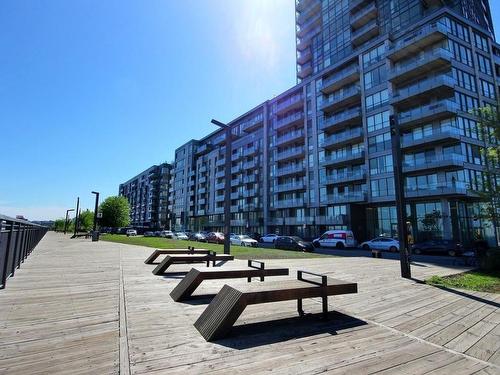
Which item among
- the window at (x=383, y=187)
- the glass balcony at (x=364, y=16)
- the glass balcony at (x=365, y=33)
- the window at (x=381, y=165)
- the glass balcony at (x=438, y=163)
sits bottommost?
the window at (x=383, y=187)

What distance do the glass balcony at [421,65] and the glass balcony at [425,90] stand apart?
62.2 inches

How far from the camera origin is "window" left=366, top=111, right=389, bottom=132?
127 feet

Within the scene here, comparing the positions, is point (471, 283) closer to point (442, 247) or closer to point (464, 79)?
point (442, 247)

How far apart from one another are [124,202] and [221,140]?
28.7 metres

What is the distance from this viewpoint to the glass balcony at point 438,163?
3150cm

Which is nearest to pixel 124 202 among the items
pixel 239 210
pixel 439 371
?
pixel 239 210

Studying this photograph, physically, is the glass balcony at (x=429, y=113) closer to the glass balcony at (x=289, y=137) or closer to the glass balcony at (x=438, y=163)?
the glass balcony at (x=438, y=163)

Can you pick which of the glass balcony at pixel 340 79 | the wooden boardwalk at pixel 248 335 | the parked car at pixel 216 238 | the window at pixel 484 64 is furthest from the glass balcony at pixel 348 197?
the wooden boardwalk at pixel 248 335

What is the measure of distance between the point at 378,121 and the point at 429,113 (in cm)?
694

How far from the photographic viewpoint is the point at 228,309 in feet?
14.7

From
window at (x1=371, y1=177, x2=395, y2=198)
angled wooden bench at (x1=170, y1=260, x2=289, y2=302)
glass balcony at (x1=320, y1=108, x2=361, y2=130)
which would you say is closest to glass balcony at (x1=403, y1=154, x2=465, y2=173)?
window at (x1=371, y1=177, x2=395, y2=198)

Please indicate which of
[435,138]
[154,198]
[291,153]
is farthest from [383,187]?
[154,198]

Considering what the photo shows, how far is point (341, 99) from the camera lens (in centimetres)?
4519

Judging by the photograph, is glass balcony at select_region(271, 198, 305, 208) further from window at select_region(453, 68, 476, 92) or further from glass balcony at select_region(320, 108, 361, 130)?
window at select_region(453, 68, 476, 92)
